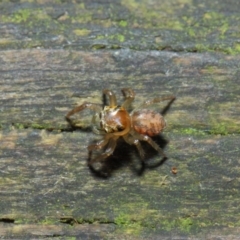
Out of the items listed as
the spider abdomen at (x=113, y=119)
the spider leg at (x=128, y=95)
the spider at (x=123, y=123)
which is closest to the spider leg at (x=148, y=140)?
the spider at (x=123, y=123)

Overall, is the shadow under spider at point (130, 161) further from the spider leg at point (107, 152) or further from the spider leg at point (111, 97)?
the spider leg at point (111, 97)

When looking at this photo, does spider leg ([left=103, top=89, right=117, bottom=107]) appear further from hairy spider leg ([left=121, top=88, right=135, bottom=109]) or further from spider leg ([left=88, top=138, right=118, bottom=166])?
spider leg ([left=88, top=138, right=118, bottom=166])

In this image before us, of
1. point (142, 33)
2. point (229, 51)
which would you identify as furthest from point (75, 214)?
point (229, 51)

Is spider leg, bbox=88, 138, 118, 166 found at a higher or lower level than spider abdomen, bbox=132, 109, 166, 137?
lower

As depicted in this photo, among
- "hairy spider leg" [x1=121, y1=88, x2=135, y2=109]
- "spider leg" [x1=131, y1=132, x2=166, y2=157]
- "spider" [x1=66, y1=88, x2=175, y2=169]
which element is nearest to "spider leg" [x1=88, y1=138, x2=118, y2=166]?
"spider" [x1=66, y1=88, x2=175, y2=169]

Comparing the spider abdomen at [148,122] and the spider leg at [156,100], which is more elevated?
the spider leg at [156,100]

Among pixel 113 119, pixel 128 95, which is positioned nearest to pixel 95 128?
pixel 113 119

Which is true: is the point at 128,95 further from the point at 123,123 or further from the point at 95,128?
the point at 95,128
